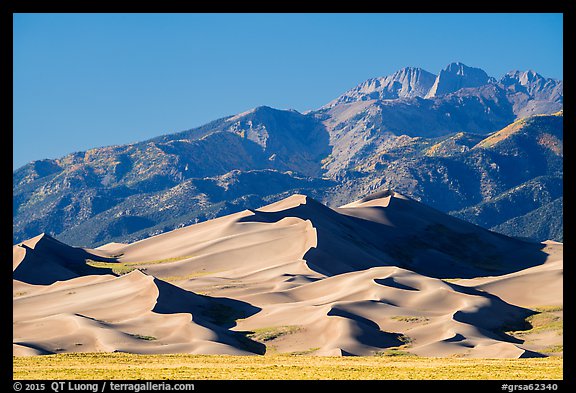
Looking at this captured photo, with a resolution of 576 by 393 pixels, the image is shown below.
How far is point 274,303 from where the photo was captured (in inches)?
5012

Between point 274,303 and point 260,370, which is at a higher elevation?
point 260,370

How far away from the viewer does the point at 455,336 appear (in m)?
97.1

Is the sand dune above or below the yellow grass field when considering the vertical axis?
below

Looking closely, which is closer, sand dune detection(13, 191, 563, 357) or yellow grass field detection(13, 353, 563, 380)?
yellow grass field detection(13, 353, 563, 380)

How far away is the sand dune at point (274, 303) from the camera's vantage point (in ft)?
308

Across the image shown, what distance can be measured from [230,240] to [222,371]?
144577 mm

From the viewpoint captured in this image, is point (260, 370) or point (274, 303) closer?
point (260, 370)

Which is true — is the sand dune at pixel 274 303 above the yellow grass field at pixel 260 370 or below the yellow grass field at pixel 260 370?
below

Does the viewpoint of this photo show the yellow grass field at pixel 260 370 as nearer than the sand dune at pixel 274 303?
Yes

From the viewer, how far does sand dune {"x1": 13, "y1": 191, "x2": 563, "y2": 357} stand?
9375cm
